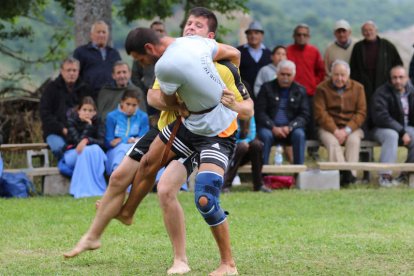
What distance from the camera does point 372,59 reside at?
14930 millimetres

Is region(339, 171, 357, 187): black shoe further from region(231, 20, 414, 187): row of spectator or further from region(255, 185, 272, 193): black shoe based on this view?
region(255, 185, 272, 193): black shoe

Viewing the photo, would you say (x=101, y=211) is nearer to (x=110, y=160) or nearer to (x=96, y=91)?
(x=110, y=160)

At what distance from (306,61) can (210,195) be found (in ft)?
26.3

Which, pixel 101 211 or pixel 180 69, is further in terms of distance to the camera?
→ pixel 101 211

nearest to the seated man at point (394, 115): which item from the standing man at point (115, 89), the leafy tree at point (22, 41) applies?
the standing man at point (115, 89)

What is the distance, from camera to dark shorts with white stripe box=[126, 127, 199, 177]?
767cm

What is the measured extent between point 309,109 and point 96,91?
2.80m

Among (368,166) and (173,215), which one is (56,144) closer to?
(368,166)

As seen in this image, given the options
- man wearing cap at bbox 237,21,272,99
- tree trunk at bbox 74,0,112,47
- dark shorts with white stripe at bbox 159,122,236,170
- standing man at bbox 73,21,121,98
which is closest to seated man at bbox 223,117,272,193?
man wearing cap at bbox 237,21,272,99

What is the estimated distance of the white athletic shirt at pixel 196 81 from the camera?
7.04 meters

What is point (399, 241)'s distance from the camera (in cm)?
901

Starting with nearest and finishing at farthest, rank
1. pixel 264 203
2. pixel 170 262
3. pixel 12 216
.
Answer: pixel 170 262, pixel 12 216, pixel 264 203

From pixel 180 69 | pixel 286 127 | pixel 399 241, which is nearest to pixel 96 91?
pixel 286 127

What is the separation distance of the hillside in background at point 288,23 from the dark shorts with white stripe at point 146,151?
29.8 feet
